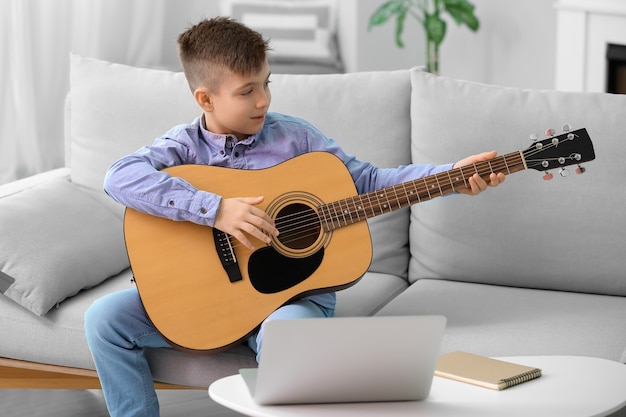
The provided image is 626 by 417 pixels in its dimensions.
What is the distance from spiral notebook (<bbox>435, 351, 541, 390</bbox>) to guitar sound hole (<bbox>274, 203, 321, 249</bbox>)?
45 centimetres

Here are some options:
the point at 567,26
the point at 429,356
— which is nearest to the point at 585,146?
the point at 429,356

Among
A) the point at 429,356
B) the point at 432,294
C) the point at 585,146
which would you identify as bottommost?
the point at 432,294

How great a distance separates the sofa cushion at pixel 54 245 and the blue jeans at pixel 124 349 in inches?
7.9

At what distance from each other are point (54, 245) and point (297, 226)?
2.02 feet

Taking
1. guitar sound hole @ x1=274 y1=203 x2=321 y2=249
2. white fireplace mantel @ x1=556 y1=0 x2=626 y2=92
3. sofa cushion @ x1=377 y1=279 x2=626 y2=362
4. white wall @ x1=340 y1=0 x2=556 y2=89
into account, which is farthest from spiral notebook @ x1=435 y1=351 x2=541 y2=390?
white wall @ x1=340 y1=0 x2=556 y2=89

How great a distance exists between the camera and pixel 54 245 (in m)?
2.30

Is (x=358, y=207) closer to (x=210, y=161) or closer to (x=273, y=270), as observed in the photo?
(x=273, y=270)

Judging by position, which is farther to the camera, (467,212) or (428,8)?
(428,8)

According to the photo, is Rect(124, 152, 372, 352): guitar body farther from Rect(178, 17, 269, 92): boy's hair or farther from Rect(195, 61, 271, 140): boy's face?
Rect(178, 17, 269, 92): boy's hair

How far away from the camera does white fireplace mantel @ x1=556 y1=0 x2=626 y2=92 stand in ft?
13.6

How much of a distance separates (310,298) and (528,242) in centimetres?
57

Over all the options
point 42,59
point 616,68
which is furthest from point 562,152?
point 42,59

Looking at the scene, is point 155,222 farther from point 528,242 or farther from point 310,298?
point 528,242

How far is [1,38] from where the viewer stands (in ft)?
14.7
